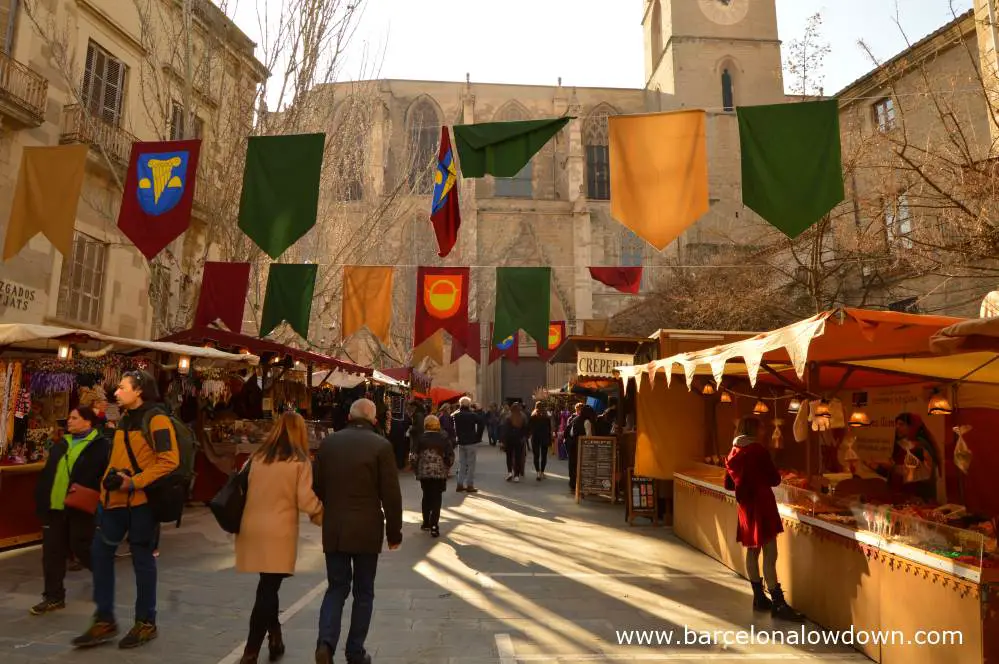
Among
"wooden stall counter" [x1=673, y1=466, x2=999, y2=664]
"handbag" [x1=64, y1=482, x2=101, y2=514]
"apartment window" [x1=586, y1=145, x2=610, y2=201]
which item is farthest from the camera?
"apartment window" [x1=586, y1=145, x2=610, y2=201]

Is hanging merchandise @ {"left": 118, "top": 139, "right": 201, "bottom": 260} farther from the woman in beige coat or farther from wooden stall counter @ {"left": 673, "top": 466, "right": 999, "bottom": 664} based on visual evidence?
wooden stall counter @ {"left": 673, "top": 466, "right": 999, "bottom": 664}

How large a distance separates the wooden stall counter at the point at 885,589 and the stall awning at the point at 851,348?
125 centimetres

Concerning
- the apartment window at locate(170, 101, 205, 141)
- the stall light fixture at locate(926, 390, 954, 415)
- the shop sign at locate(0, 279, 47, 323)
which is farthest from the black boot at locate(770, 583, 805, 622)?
the apartment window at locate(170, 101, 205, 141)

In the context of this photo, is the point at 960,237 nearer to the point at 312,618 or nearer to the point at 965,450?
the point at 965,450

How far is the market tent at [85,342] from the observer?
6711 millimetres

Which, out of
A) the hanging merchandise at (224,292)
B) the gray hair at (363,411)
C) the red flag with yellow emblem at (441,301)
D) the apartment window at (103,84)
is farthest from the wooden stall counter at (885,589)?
the apartment window at (103,84)

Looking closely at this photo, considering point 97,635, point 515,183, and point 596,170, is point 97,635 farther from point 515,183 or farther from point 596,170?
point 596,170

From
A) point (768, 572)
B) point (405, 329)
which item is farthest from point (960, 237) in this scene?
point (405, 329)

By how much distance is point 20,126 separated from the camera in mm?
10914

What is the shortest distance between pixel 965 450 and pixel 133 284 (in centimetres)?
1508

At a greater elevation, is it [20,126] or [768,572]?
[20,126]

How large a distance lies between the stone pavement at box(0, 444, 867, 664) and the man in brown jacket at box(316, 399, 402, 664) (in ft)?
1.53

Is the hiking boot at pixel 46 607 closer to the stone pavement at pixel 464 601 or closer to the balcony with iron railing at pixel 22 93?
the stone pavement at pixel 464 601

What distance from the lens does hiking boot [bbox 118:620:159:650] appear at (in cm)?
391
